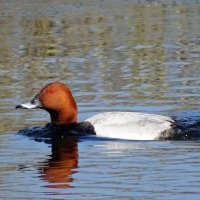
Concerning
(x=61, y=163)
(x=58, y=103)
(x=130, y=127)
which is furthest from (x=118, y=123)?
(x=61, y=163)

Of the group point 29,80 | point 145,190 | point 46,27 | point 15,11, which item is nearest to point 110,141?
point 145,190

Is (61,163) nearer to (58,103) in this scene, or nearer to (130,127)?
(130,127)

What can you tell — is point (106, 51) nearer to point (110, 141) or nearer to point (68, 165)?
point (110, 141)

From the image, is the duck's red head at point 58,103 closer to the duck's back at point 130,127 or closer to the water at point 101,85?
the water at point 101,85

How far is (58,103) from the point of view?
11852 millimetres

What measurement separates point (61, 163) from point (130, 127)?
157 cm

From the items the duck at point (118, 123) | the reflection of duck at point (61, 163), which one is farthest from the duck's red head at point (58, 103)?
the reflection of duck at point (61, 163)

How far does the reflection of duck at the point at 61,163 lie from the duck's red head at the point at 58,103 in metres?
0.31

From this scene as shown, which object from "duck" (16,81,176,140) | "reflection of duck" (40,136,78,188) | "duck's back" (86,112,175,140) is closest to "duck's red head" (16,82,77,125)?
"duck" (16,81,176,140)

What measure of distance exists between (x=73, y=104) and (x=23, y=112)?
1257mm

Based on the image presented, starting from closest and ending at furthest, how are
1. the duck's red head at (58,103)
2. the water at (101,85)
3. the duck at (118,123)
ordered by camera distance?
the water at (101,85) → the duck at (118,123) → the duck's red head at (58,103)

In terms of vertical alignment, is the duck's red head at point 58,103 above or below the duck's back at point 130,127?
above

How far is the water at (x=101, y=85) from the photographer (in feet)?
29.1

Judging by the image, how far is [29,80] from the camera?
586 inches
